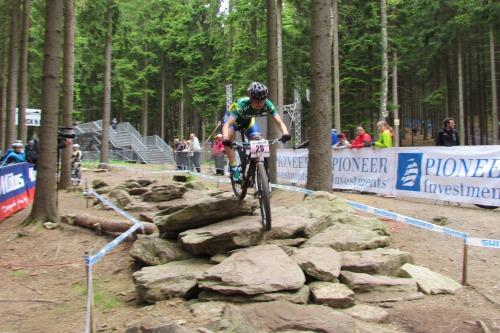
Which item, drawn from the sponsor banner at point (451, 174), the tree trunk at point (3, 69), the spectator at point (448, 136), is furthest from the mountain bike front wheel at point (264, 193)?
the tree trunk at point (3, 69)

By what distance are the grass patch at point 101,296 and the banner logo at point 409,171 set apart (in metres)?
8.32

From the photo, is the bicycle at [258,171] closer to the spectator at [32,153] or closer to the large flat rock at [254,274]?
the large flat rock at [254,274]

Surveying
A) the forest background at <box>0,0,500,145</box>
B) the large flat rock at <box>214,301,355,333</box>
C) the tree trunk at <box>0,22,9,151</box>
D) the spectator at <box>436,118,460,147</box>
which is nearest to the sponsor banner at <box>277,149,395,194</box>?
the spectator at <box>436,118,460,147</box>

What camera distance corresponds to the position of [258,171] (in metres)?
6.54

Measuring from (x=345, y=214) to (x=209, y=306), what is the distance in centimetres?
346

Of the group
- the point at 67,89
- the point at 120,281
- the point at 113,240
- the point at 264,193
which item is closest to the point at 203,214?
the point at 264,193

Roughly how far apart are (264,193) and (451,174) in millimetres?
6685

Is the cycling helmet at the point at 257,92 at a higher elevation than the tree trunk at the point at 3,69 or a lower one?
lower

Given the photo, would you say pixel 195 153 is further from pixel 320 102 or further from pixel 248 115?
pixel 248 115

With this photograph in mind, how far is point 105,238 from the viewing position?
902cm

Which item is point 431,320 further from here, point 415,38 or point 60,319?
point 415,38

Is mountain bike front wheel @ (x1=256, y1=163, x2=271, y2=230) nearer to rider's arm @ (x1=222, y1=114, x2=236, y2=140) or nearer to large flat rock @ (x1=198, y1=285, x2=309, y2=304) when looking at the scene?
rider's arm @ (x1=222, y1=114, x2=236, y2=140)

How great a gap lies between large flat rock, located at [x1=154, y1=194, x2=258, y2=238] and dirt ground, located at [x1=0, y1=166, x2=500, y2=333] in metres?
0.89

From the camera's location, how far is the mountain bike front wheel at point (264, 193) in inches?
251
